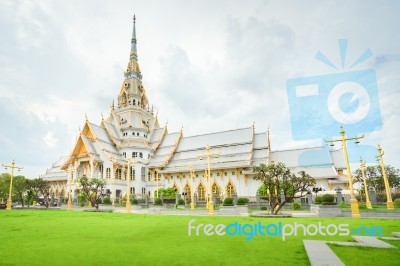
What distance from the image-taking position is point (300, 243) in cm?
646

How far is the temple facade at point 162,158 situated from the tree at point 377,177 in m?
3.54

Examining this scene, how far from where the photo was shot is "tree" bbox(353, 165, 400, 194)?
36219mm

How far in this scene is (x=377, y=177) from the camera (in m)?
36.9

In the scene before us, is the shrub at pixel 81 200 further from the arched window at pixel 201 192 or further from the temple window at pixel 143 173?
the arched window at pixel 201 192

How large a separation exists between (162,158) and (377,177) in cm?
3398

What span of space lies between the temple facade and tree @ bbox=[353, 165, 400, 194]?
3538mm

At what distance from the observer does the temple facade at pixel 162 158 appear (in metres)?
38.4

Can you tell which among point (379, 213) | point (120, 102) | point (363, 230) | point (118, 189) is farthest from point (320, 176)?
point (120, 102)

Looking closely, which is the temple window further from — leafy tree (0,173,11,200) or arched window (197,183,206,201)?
leafy tree (0,173,11,200)

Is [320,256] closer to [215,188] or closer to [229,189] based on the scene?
[229,189]

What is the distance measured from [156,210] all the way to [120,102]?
3641cm

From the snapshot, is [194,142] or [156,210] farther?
[194,142]

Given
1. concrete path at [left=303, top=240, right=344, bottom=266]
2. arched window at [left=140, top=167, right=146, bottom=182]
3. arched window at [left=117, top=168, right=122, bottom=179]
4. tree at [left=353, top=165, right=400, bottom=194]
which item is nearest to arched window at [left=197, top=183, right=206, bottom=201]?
arched window at [left=140, top=167, right=146, bottom=182]

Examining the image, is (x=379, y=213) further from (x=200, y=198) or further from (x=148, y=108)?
(x=148, y=108)
